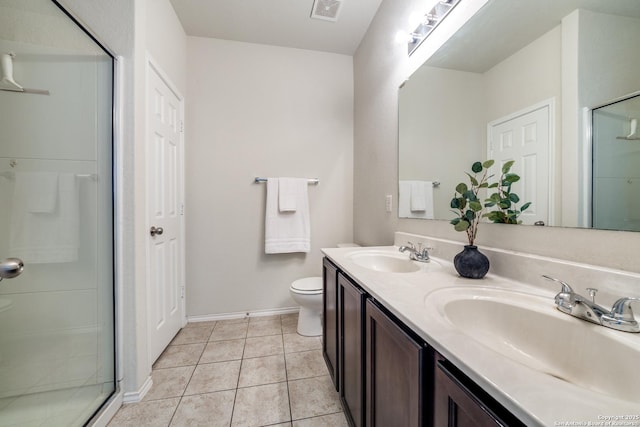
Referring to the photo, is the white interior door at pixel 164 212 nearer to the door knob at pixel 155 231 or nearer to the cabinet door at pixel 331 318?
the door knob at pixel 155 231

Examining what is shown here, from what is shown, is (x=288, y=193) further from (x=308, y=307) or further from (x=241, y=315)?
(x=241, y=315)

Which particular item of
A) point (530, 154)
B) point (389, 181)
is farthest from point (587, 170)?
point (389, 181)

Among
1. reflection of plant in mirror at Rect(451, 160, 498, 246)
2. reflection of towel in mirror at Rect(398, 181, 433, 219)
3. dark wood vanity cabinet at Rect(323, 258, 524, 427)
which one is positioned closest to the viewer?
dark wood vanity cabinet at Rect(323, 258, 524, 427)

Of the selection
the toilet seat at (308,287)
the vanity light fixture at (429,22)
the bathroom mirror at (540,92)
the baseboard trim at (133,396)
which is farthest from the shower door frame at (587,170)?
the baseboard trim at (133,396)

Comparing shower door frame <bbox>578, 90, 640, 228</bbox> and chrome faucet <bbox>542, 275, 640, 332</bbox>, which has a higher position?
shower door frame <bbox>578, 90, 640, 228</bbox>

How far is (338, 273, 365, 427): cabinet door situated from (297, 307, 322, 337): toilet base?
2.66 feet

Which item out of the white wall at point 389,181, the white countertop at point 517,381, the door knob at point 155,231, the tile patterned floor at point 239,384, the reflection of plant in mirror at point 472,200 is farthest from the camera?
the door knob at point 155,231

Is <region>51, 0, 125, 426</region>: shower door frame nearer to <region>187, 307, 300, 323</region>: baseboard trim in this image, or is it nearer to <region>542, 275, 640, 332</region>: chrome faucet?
<region>187, 307, 300, 323</region>: baseboard trim

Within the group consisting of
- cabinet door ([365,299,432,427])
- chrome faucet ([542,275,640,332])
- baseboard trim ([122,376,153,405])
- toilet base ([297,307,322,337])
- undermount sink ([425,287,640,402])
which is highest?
chrome faucet ([542,275,640,332])

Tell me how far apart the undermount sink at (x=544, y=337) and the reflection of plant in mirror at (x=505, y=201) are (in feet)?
1.01

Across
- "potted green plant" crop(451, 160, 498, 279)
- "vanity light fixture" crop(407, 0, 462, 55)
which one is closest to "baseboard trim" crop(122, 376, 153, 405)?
"potted green plant" crop(451, 160, 498, 279)

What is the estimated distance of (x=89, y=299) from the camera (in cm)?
116

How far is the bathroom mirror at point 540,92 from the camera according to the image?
0.61 meters

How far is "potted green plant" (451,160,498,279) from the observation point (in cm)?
85
